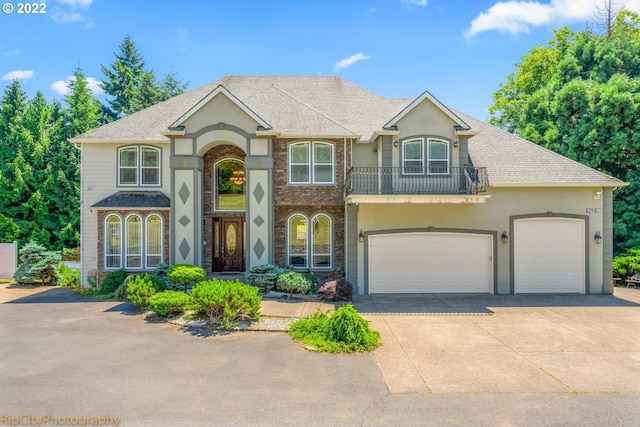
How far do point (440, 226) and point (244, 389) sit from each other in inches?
408

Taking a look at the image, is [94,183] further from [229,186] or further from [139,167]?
[229,186]

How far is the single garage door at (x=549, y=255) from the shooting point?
47.0 feet

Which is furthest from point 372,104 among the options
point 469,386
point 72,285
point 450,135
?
point 72,285

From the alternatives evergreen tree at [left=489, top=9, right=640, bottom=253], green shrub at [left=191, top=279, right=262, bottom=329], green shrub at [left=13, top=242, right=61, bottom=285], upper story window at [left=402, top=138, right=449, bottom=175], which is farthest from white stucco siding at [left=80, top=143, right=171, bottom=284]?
evergreen tree at [left=489, top=9, right=640, bottom=253]

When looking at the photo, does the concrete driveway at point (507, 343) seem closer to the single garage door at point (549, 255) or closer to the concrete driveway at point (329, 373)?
the concrete driveway at point (329, 373)

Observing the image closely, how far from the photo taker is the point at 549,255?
565 inches

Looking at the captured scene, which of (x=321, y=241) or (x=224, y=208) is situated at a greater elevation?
(x=224, y=208)

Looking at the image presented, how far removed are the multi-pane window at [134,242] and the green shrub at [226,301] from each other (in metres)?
6.26

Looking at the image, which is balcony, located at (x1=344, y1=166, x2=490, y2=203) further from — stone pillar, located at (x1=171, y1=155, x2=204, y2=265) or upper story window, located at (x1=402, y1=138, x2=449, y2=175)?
stone pillar, located at (x1=171, y1=155, x2=204, y2=265)

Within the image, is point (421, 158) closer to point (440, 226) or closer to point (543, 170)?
point (440, 226)

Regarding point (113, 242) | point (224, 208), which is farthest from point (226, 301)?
point (113, 242)

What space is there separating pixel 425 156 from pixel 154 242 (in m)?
11.5

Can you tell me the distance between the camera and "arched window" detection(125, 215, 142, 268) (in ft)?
49.6

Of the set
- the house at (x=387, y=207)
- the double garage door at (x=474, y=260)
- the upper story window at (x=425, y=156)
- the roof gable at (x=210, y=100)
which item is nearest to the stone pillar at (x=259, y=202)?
the house at (x=387, y=207)
